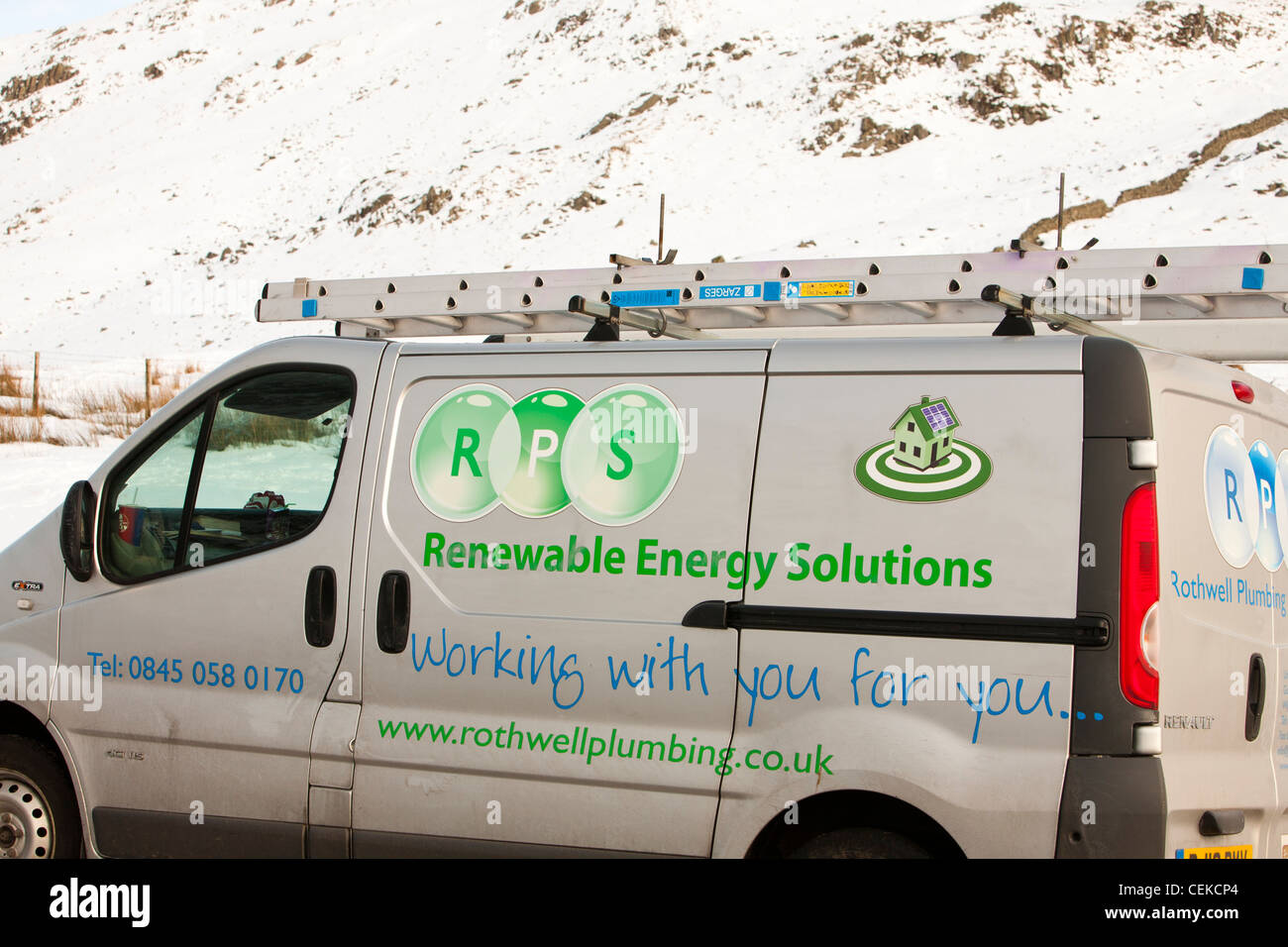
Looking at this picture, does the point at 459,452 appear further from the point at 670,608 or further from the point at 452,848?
the point at 452,848

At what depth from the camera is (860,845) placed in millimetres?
3762

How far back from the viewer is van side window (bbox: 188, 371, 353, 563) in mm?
4707

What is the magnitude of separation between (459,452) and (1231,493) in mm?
2489

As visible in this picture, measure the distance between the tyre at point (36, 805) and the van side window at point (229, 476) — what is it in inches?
31.2

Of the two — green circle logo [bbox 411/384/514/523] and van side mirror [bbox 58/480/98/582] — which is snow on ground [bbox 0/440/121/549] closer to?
van side mirror [bbox 58/480/98/582]

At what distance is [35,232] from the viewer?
60.7m

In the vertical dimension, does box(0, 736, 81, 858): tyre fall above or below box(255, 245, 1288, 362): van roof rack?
below

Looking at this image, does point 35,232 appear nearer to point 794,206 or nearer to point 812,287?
point 794,206

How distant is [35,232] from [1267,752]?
216ft

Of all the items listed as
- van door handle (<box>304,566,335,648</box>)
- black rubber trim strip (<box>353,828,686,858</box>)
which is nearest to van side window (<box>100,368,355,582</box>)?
van door handle (<box>304,566,335,648</box>)

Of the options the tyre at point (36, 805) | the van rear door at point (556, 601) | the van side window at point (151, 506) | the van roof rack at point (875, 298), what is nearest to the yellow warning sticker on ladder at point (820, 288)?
the van roof rack at point (875, 298)

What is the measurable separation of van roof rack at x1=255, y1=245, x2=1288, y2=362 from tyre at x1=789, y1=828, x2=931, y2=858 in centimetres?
164

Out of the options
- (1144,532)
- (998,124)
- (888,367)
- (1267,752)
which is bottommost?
(1267,752)
